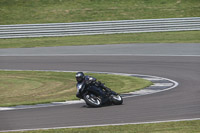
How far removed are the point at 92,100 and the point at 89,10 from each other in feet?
89.1

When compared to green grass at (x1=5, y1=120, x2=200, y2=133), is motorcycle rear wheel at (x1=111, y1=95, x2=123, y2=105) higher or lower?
lower

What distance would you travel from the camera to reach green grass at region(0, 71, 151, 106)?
55.3 feet

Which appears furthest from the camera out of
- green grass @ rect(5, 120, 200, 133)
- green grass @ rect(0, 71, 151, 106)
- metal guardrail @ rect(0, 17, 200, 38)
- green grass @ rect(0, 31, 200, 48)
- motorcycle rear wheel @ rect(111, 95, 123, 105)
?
metal guardrail @ rect(0, 17, 200, 38)

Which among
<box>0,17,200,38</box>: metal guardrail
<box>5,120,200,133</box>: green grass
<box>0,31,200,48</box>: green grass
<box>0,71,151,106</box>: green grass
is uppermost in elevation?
<box>5,120,200,133</box>: green grass

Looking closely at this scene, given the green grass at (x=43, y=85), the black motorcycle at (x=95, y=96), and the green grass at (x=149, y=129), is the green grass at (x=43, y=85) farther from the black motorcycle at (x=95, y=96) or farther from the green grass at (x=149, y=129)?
the green grass at (x=149, y=129)

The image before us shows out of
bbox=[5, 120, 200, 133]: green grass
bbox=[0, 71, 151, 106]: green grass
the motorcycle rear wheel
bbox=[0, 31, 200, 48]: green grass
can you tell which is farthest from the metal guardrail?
bbox=[5, 120, 200, 133]: green grass

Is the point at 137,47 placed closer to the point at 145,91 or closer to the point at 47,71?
the point at 47,71

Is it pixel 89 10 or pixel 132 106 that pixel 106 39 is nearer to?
pixel 89 10

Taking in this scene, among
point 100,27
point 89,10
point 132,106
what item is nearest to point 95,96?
point 132,106

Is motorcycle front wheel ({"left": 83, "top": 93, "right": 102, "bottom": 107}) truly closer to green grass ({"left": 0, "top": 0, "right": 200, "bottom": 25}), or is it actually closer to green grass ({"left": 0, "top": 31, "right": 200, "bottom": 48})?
green grass ({"left": 0, "top": 31, "right": 200, "bottom": 48})

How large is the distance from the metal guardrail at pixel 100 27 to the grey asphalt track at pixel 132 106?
10.2m

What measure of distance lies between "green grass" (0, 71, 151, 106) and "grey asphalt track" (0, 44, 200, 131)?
1505 mm

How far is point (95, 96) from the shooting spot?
49.1 feet

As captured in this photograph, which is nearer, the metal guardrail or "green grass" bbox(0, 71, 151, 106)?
"green grass" bbox(0, 71, 151, 106)
